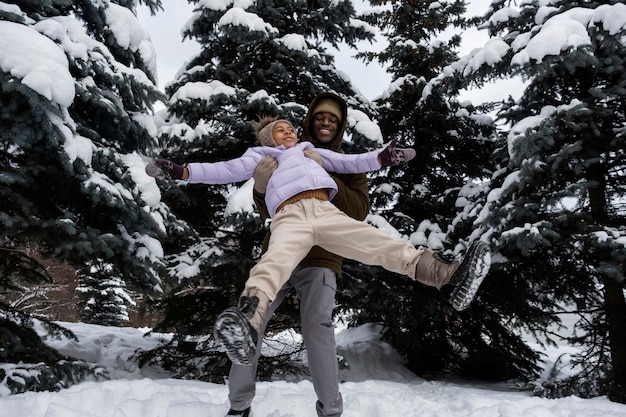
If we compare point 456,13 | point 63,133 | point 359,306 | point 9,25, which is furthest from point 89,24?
point 456,13

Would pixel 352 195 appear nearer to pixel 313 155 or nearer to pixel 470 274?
pixel 313 155

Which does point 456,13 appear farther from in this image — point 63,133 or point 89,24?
point 63,133

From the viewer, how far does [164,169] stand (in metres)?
2.49

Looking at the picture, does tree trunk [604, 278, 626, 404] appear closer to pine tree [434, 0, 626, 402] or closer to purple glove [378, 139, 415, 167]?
pine tree [434, 0, 626, 402]

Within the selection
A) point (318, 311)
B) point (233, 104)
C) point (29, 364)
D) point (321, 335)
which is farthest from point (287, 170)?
point (233, 104)

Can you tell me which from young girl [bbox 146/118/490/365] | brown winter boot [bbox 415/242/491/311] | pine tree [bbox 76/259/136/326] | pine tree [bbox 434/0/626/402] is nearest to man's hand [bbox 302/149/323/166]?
young girl [bbox 146/118/490/365]

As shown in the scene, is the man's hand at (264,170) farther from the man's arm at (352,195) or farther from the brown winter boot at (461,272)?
the brown winter boot at (461,272)

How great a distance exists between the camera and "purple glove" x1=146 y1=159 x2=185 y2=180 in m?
2.42

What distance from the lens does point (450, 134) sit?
8.97m

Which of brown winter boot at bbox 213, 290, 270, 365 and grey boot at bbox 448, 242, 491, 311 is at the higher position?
grey boot at bbox 448, 242, 491, 311

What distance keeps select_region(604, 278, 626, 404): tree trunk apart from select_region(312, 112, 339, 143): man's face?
4.48 m

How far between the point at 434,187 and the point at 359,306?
3.80 m

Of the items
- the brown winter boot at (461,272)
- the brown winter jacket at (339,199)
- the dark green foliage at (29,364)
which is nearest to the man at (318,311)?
the brown winter jacket at (339,199)

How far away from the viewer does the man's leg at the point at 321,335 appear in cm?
235
